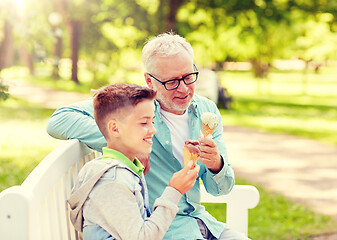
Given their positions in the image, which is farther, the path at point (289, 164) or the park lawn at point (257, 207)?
the path at point (289, 164)

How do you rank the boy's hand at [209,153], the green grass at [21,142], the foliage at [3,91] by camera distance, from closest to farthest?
1. the boy's hand at [209,153]
2. the foliage at [3,91]
3. the green grass at [21,142]

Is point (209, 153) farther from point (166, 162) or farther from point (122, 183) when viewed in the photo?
point (122, 183)

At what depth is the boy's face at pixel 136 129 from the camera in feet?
6.13

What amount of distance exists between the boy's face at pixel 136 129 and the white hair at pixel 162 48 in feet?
2.27

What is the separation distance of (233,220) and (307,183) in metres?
4.74

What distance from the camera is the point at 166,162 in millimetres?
2557

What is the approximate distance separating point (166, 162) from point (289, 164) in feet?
21.2

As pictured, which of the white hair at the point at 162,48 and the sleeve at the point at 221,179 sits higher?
the white hair at the point at 162,48

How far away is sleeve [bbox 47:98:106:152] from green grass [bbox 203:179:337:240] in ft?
10.2

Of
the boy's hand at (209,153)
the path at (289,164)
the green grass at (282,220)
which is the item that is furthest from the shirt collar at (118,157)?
the path at (289,164)

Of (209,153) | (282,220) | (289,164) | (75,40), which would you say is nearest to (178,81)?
(209,153)

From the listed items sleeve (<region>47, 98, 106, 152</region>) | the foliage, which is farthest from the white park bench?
the foliage

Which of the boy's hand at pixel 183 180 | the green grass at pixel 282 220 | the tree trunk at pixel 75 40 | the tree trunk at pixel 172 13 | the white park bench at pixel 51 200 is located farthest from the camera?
the tree trunk at pixel 75 40

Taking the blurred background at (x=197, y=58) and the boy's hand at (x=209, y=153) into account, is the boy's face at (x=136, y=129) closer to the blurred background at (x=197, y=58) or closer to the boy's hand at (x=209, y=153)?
the boy's hand at (x=209, y=153)
